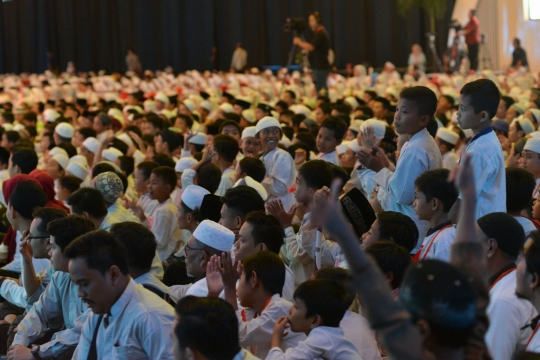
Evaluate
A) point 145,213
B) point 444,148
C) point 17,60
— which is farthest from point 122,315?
point 17,60

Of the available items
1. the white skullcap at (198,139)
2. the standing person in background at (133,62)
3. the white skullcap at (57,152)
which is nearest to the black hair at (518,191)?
the white skullcap at (198,139)

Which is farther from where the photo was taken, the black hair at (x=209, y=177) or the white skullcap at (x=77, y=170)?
the white skullcap at (x=77, y=170)

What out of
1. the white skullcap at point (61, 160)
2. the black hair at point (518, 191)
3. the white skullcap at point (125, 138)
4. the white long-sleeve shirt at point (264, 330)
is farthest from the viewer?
the white skullcap at point (125, 138)

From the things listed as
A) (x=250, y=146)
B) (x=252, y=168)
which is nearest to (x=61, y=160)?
(x=250, y=146)

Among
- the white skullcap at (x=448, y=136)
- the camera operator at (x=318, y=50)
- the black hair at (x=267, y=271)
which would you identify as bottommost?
the black hair at (x=267, y=271)

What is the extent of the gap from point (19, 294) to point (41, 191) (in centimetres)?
100

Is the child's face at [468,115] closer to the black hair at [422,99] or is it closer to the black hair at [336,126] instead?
the black hair at [422,99]

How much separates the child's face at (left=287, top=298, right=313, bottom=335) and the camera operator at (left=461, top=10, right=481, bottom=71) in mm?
18259

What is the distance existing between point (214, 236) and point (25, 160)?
355 cm

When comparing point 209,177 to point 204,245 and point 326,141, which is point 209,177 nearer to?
point 326,141

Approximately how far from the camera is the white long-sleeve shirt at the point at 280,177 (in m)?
6.37

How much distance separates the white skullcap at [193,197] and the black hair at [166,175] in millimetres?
961

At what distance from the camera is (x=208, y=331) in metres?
2.46

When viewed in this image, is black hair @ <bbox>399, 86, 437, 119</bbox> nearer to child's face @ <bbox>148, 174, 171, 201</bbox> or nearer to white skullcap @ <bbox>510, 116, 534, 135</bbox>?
child's face @ <bbox>148, 174, 171, 201</bbox>
